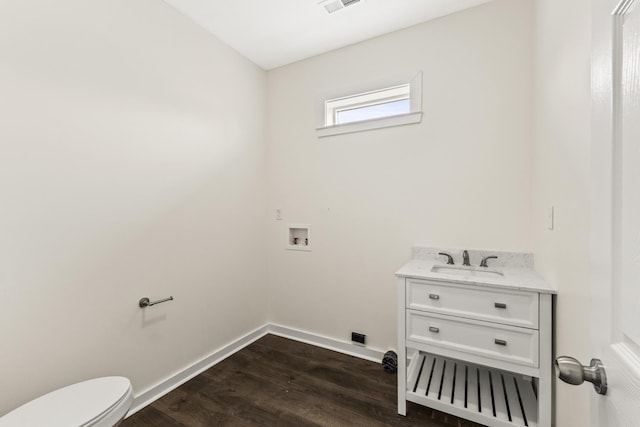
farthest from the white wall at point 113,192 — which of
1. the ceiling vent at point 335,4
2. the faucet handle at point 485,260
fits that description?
the faucet handle at point 485,260

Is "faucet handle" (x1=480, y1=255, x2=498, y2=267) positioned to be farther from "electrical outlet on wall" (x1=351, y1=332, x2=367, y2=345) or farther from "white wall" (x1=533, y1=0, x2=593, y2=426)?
"electrical outlet on wall" (x1=351, y1=332, x2=367, y2=345)

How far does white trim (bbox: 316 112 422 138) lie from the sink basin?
1.10 m

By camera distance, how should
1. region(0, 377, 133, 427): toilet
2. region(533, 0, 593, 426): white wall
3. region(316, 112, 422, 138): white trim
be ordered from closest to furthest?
1. region(533, 0, 593, 426): white wall
2. region(0, 377, 133, 427): toilet
3. region(316, 112, 422, 138): white trim

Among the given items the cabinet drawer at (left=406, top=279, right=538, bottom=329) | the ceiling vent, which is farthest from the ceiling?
the cabinet drawer at (left=406, top=279, right=538, bottom=329)

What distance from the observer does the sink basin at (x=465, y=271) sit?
1.75m

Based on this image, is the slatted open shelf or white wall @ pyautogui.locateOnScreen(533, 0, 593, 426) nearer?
white wall @ pyautogui.locateOnScreen(533, 0, 593, 426)

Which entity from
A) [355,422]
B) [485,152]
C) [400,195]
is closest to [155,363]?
[355,422]

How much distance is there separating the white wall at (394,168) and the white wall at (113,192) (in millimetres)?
556

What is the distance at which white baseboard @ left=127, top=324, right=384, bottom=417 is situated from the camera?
5.93 ft

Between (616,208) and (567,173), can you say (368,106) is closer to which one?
(567,173)

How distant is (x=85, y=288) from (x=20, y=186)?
Result: 23.3 inches

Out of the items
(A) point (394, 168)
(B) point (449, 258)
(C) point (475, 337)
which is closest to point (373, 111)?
(A) point (394, 168)

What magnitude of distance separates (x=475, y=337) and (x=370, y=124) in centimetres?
167

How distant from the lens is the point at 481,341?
1514mm
